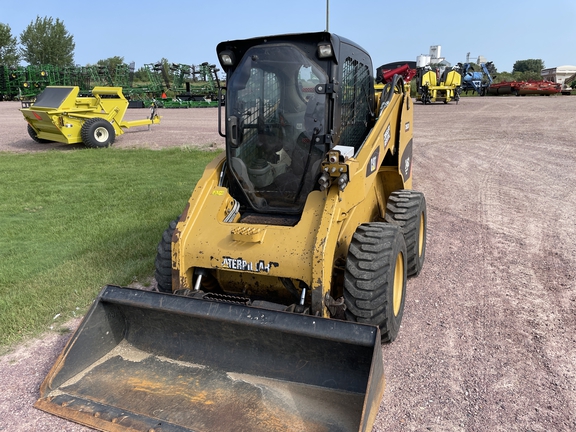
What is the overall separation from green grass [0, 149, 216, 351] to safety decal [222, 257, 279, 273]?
69.6 inches

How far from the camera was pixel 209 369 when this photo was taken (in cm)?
334

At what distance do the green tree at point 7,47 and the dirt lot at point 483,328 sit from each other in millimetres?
54794

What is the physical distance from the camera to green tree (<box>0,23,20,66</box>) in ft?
166

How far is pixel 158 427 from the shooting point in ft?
9.20

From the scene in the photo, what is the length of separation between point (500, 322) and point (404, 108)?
2361 mm

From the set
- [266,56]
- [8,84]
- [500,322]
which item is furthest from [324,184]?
[8,84]

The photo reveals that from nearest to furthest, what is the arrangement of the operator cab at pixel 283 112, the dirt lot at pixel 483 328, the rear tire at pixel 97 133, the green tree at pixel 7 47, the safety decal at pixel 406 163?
the dirt lot at pixel 483 328 < the operator cab at pixel 283 112 < the safety decal at pixel 406 163 < the rear tire at pixel 97 133 < the green tree at pixel 7 47

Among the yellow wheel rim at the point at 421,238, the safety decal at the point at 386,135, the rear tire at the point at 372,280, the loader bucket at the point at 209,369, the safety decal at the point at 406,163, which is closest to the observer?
the loader bucket at the point at 209,369

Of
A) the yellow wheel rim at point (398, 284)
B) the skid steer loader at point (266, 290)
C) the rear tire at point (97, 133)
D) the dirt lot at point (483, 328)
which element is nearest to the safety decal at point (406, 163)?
the skid steer loader at point (266, 290)

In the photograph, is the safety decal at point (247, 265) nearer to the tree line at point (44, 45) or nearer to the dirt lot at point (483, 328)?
the dirt lot at point (483, 328)

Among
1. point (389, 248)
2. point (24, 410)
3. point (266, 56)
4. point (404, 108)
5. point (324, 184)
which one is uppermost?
point (266, 56)

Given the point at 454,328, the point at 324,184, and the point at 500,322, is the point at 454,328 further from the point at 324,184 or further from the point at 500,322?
the point at 324,184

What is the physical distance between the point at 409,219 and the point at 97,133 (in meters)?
12.0

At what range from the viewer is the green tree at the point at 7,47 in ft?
166
